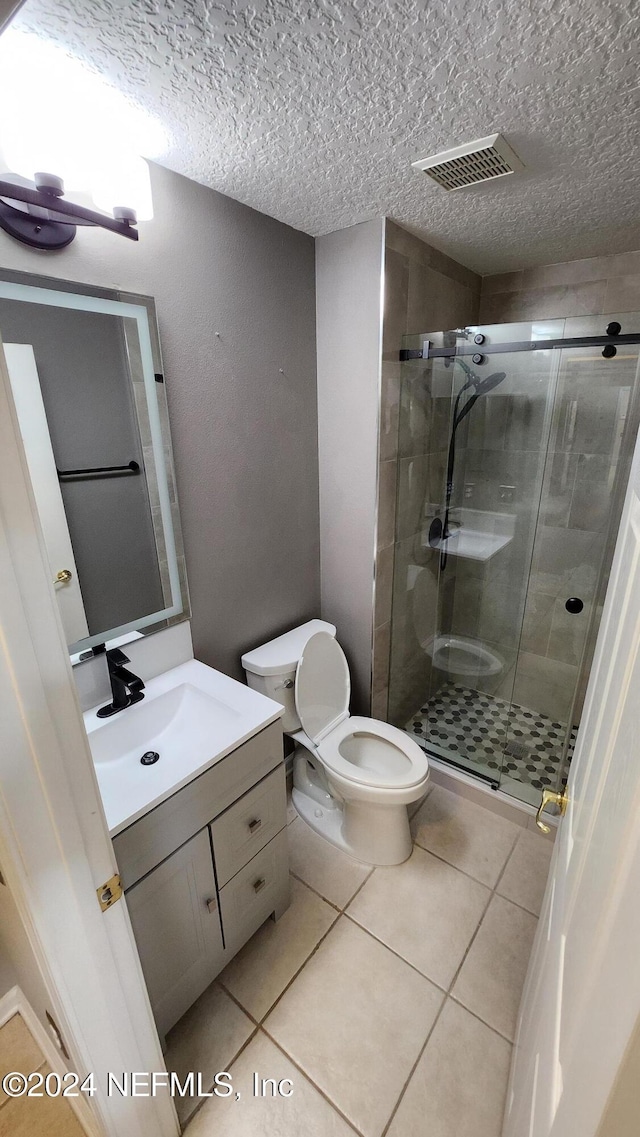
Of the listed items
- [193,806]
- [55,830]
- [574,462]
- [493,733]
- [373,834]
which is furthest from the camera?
[493,733]

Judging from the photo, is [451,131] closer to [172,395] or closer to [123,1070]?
[172,395]

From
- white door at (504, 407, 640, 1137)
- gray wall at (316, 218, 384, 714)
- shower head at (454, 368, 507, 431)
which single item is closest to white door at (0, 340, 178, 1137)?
white door at (504, 407, 640, 1137)

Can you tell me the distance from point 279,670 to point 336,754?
1.28ft

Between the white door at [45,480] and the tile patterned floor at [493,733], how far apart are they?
1.77m

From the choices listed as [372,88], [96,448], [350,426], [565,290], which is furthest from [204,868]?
[565,290]

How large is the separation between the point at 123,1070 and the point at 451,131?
2.16 metres

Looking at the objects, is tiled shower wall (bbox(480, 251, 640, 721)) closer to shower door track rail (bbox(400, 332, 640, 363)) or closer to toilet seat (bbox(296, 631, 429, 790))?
shower door track rail (bbox(400, 332, 640, 363))

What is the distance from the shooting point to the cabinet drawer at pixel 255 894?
1333 mm

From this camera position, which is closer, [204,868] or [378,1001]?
[204,868]

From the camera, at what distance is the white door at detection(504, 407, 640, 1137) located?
0.38m

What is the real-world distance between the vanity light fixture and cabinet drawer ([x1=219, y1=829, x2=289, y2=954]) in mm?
1717

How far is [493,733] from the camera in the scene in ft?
7.64

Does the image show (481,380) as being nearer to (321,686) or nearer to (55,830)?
(321,686)

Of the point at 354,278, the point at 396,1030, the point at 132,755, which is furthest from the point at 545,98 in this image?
the point at 396,1030
